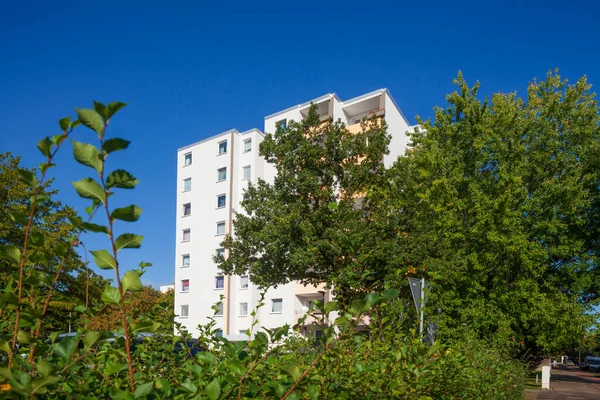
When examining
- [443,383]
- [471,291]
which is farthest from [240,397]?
[471,291]

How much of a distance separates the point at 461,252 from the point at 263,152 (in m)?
11.3

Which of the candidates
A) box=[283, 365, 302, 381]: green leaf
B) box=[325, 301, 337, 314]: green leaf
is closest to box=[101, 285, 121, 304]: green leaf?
box=[283, 365, 302, 381]: green leaf

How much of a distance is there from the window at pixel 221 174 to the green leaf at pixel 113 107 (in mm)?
47528

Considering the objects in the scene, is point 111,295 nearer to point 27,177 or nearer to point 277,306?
point 27,177

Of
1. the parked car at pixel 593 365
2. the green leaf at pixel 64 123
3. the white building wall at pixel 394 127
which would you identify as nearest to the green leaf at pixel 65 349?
the green leaf at pixel 64 123

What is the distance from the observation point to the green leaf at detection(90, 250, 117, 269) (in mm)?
1262

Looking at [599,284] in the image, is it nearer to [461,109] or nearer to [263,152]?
[461,109]

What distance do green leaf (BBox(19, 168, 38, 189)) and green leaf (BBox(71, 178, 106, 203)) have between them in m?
0.33

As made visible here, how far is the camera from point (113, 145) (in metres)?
1.19

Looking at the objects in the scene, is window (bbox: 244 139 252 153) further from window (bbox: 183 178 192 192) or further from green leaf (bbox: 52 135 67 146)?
green leaf (bbox: 52 135 67 146)

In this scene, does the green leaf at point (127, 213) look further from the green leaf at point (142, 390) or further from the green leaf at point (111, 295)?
the green leaf at point (142, 390)

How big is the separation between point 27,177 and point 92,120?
439 mm

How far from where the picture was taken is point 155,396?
1.44 m

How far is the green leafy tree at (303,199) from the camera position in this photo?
73.0ft
